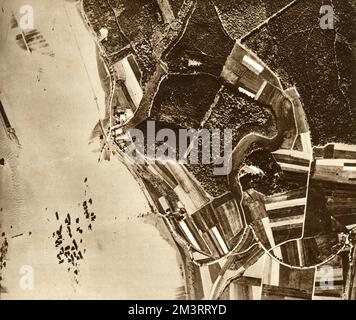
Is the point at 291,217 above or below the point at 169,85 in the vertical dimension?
below

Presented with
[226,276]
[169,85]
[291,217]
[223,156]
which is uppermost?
[169,85]

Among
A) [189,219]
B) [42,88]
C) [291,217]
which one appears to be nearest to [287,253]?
[291,217]

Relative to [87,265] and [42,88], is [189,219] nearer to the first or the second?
[87,265]

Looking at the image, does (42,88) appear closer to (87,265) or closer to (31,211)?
(31,211)
